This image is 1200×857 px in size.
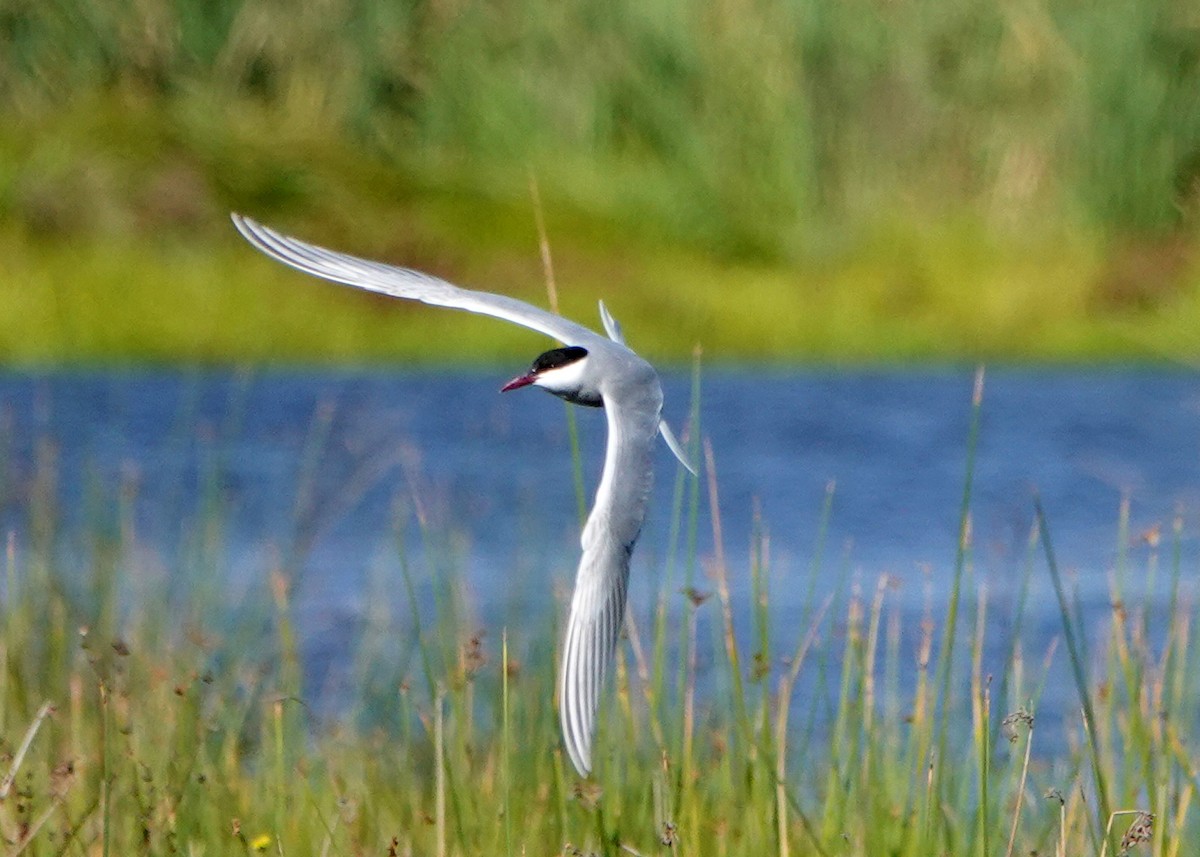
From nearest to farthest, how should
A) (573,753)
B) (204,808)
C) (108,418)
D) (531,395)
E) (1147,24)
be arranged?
(573,753) < (204,808) < (108,418) < (531,395) < (1147,24)

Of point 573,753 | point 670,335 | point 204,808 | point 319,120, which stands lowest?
point 204,808

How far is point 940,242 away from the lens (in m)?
12.4

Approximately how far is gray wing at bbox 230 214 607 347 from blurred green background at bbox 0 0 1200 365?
9166 mm

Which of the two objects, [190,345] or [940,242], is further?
[940,242]

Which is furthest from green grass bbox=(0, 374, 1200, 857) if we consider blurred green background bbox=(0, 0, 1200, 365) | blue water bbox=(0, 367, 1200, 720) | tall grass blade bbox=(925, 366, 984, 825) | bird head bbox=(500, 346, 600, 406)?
blurred green background bbox=(0, 0, 1200, 365)

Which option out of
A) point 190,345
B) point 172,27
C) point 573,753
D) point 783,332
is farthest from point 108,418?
point 573,753

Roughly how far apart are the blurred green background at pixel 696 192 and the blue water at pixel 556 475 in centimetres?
43

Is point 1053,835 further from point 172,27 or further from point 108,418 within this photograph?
point 172,27

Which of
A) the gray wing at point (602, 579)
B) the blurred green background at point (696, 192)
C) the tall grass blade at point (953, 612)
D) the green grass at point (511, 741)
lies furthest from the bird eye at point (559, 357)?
the blurred green background at point (696, 192)

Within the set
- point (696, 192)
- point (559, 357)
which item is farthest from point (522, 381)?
point (696, 192)

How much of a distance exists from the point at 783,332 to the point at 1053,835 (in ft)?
29.7

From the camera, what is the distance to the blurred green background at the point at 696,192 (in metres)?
11.9

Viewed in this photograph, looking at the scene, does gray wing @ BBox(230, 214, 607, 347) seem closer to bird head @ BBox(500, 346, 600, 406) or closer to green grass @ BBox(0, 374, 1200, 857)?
bird head @ BBox(500, 346, 600, 406)

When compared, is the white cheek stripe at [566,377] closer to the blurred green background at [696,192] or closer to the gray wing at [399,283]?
the gray wing at [399,283]
